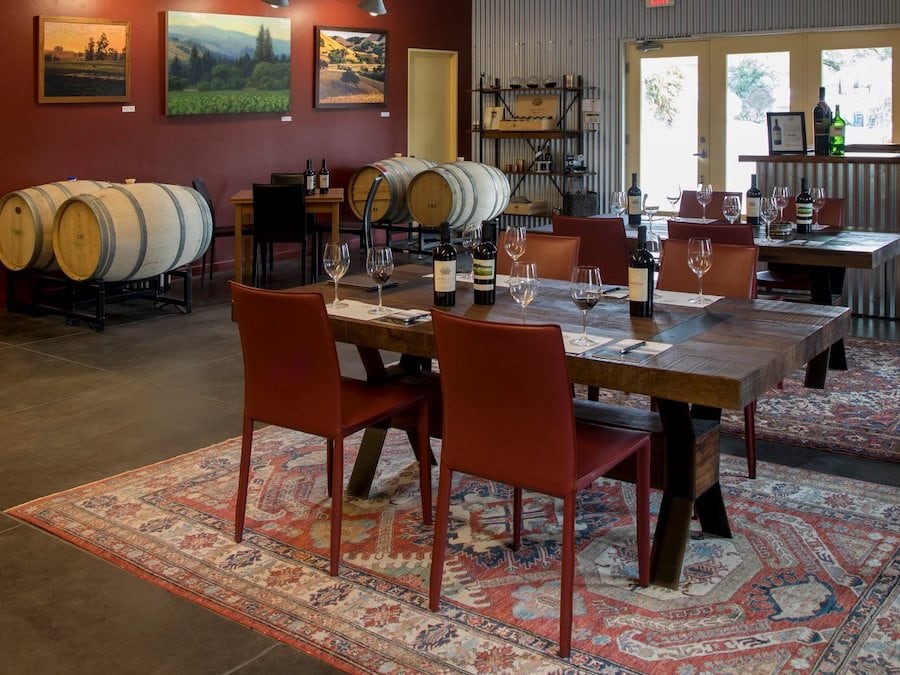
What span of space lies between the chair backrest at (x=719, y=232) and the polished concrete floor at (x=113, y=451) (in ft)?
3.99

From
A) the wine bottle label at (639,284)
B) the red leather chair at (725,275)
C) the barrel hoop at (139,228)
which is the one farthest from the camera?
the barrel hoop at (139,228)

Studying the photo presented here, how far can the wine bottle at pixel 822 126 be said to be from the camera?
7105mm

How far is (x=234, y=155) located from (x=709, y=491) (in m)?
7.70

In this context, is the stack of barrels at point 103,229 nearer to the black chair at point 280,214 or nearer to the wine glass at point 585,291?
the black chair at point 280,214

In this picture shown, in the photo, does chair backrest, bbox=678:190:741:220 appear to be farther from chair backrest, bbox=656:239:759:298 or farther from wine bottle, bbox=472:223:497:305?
wine bottle, bbox=472:223:497:305

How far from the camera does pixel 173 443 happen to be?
4875 mm

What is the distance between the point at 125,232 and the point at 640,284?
16.2ft

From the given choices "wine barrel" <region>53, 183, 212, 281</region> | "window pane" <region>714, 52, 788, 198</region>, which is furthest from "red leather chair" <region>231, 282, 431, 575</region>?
"window pane" <region>714, 52, 788, 198</region>

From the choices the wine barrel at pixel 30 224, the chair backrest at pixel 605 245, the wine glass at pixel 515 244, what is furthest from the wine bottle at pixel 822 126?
the wine barrel at pixel 30 224

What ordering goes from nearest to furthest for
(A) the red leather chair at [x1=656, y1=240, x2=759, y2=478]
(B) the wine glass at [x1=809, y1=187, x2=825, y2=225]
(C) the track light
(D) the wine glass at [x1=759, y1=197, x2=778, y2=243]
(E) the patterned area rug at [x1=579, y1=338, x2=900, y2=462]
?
(A) the red leather chair at [x1=656, y1=240, x2=759, y2=478], (E) the patterned area rug at [x1=579, y1=338, x2=900, y2=462], (D) the wine glass at [x1=759, y1=197, x2=778, y2=243], (B) the wine glass at [x1=809, y1=187, x2=825, y2=225], (C) the track light

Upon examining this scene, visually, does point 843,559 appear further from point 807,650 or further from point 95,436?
point 95,436

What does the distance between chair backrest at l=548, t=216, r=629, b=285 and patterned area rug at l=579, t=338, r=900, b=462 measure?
70 centimetres

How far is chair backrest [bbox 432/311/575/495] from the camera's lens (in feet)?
9.14

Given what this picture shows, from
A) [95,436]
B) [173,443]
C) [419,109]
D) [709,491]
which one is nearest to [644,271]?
[709,491]
